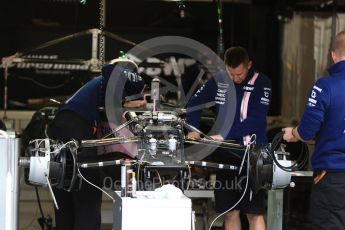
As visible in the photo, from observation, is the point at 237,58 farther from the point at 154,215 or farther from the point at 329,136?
the point at 154,215

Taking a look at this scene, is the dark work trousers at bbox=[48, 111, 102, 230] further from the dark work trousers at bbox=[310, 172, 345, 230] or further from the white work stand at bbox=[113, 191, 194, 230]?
the dark work trousers at bbox=[310, 172, 345, 230]

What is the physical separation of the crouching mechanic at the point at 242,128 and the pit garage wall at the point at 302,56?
360cm

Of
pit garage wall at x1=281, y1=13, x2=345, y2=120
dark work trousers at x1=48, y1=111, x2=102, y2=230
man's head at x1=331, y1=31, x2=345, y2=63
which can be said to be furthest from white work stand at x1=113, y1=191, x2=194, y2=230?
pit garage wall at x1=281, y1=13, x2=345, y2=120

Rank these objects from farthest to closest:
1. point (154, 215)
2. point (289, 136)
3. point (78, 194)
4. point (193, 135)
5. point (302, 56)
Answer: point (302, 56), point (78, 194), point (193, 135), point (289, 136), point (154, 215)

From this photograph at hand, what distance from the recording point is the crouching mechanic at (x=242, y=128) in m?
6.14

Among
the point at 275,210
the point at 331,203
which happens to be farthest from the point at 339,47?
the point at 275,210

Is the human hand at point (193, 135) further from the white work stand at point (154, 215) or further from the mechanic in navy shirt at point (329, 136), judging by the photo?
the white work stand at point (154, 215)

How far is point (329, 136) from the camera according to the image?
17.3ft

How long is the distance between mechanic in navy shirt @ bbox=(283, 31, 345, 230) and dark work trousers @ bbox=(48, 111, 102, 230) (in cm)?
169

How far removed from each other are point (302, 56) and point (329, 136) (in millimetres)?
4877

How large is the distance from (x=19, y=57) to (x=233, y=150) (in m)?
3.40

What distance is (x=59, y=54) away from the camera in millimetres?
9672

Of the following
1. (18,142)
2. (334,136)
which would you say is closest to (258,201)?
(334,136)

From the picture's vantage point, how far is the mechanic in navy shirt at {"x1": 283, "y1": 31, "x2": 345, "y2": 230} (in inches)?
205
